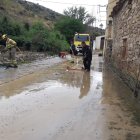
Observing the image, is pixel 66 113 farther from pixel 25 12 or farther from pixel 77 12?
pixel 77 12

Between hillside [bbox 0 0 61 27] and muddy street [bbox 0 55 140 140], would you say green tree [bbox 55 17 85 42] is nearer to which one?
hillside [bbox 0 0 61 27]

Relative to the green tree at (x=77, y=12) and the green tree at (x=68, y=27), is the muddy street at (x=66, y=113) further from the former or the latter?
the green tree at (x=77, y=12)

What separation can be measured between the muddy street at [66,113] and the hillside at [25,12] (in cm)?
4371

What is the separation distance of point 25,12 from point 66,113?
65.4 meters

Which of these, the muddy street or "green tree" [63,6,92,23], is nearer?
the muddy street

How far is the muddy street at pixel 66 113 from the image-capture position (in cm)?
726

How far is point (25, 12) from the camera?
72.9 m

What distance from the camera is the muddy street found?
726 centimetres

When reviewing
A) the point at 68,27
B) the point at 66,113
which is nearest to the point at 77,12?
the point at 68,27

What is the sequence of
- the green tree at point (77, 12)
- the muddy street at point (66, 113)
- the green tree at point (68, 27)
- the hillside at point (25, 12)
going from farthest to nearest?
the green tree at point (77, 12), the green tree at point (68, 27), the hillside at point (25, 12), the muddy street at point (66, 113)

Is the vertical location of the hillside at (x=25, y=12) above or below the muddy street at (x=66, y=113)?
above

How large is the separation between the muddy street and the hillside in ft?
143

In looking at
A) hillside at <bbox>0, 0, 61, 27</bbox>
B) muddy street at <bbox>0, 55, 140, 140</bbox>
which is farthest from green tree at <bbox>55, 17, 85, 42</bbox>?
muddy street at <bbox>0, 55, 140, 140</bbox>

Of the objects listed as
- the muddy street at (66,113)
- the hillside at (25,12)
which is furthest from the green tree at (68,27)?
the muddy street at (66,113)
